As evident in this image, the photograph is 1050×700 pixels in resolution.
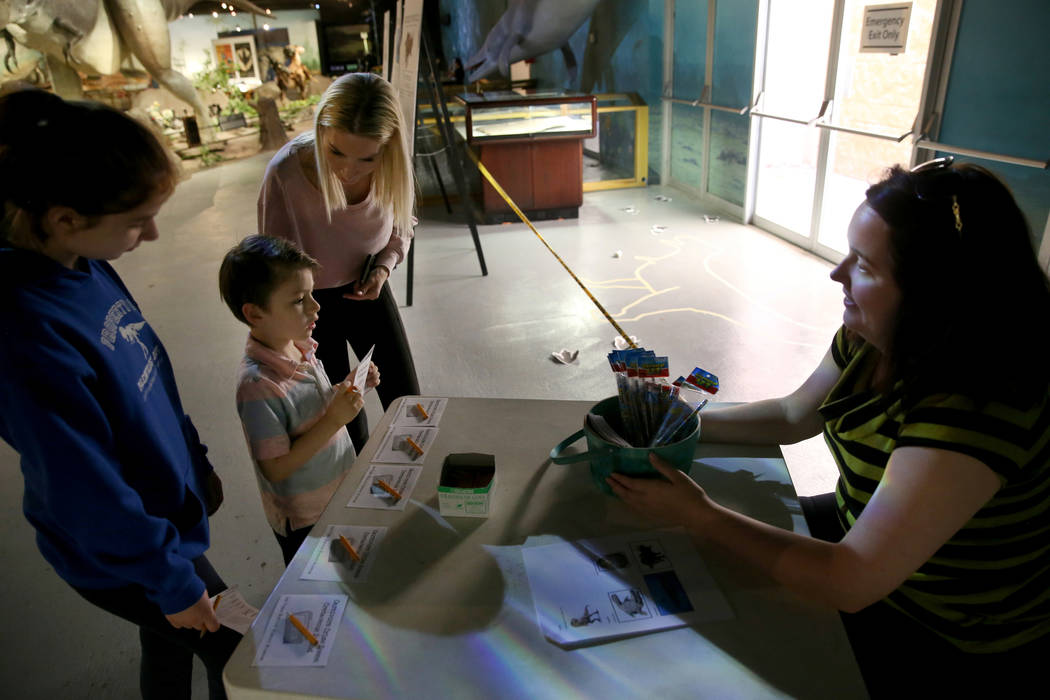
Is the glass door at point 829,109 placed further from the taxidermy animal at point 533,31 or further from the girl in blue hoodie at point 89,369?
the girl in blue hoodie at point 89,369

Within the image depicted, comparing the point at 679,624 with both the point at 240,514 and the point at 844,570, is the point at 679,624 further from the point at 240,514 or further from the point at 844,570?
the point at 240,514

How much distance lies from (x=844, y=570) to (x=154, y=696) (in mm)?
1258

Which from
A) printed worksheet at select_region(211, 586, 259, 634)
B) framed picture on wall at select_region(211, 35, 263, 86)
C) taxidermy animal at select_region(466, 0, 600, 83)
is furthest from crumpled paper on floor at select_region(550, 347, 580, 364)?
framed picture on wall at select_region(211, 35, 263, 86)

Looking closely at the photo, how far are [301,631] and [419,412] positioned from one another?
62 centimetres

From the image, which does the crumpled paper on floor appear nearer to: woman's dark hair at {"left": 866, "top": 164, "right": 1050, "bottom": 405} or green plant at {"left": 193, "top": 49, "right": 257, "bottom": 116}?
woman's dark hair at {"left": 866, "top": 164, "right": 1050, "bottom": 405}

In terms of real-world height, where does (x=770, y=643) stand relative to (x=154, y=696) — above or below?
above

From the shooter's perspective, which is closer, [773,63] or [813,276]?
[813,276]

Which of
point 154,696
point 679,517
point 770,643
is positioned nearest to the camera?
point 770,643

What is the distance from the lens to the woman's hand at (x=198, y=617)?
3.39 feet

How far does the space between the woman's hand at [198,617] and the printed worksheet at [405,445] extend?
1.27 feet

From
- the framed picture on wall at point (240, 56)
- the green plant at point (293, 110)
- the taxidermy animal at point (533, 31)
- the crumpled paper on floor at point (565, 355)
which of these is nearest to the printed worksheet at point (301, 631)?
the crumpled paper on floor at point (565, 355)

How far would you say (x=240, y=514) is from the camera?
89.7 inches

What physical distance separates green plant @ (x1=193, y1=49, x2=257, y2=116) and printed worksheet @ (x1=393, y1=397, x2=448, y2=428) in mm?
11949

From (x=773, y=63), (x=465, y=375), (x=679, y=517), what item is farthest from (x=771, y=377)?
(x=773, y=63)
